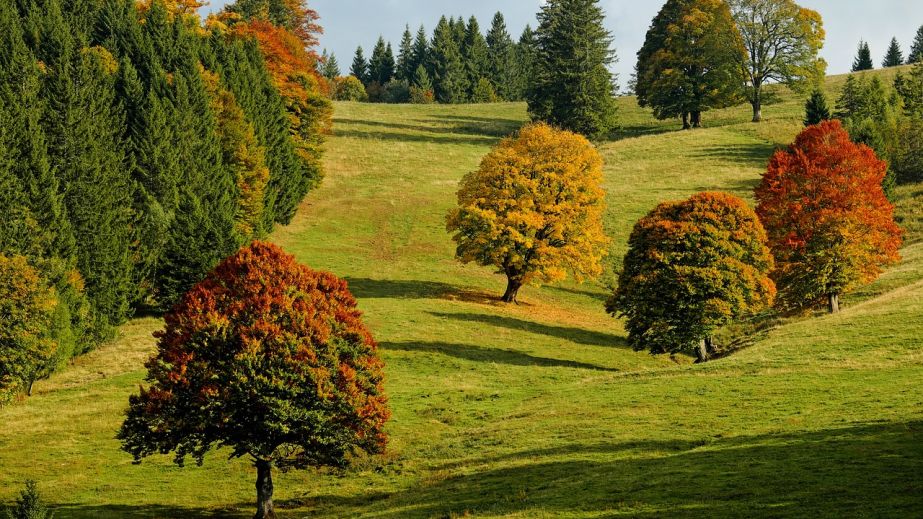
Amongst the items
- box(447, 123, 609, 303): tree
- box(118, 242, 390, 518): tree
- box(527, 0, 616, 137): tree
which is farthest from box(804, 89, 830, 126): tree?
box(118, 242, 390, 518): tree

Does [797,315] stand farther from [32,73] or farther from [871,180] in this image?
[32,73]

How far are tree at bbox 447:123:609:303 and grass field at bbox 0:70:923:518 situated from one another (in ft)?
13.1

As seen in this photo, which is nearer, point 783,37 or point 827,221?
point 827,221

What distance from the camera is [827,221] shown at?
6075cm

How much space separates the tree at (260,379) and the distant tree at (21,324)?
16.9 metres

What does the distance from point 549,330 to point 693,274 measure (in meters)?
12.8

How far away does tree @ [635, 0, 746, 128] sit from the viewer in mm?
118875

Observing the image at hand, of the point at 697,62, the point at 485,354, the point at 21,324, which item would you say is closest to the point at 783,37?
the point at 697,62

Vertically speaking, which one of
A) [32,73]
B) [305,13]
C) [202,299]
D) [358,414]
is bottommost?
[358,414]

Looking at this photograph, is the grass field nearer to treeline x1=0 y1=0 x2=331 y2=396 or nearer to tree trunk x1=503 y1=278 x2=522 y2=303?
tree trunk x1=503 y1=278 x2=522 y2=303

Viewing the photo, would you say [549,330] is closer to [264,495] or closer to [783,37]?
[264,495]

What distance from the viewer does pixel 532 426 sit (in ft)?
130

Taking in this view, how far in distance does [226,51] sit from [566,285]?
4428 centimetres

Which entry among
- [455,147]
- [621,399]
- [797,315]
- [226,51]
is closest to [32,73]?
[226,51]
